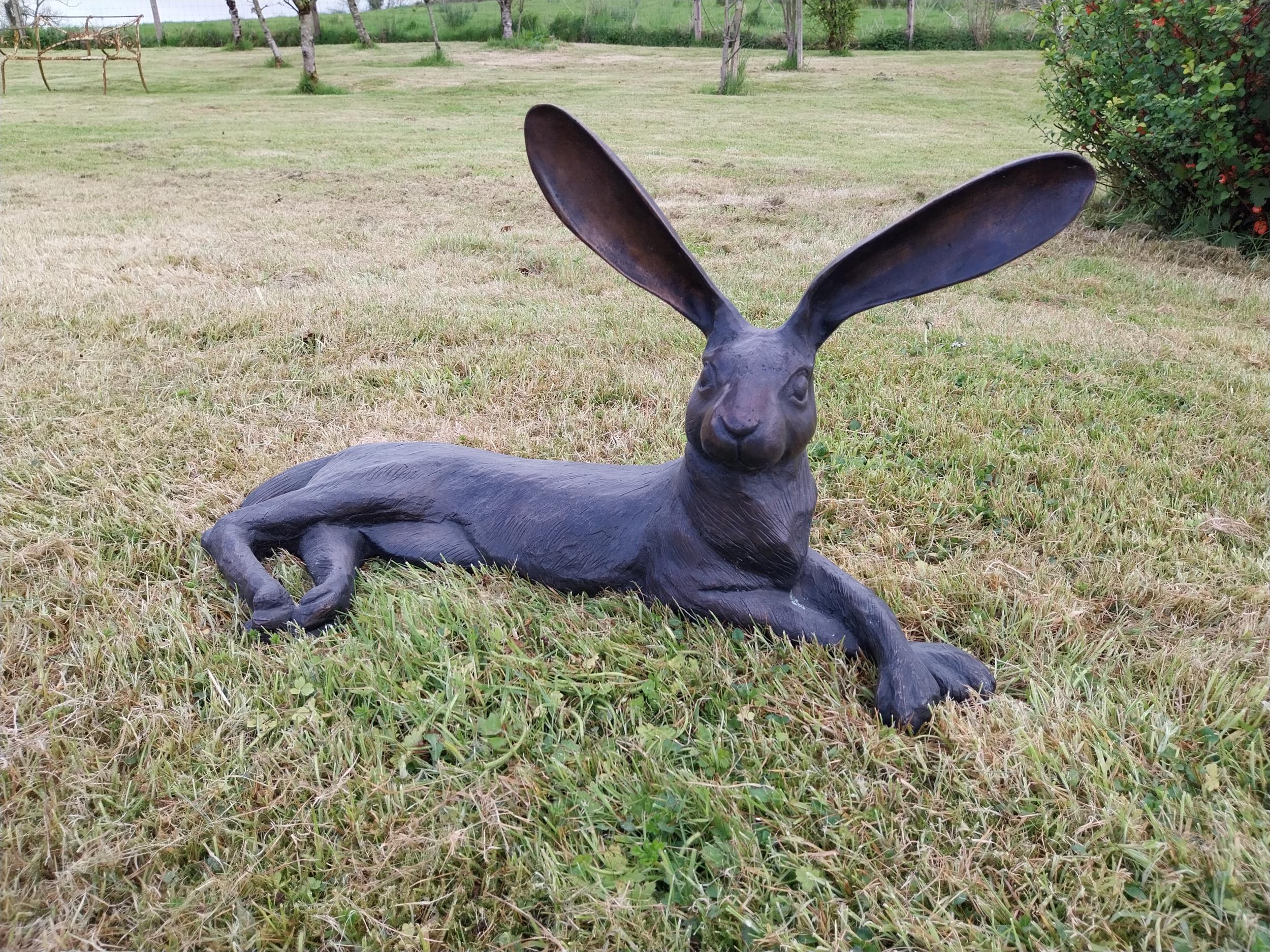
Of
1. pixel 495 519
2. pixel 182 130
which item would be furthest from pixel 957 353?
pixel 182 130

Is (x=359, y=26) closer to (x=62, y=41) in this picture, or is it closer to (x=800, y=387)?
(x=62, y=41)

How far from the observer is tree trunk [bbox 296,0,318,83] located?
19.5 m

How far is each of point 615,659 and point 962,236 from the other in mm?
1259

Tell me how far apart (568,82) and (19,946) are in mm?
24421

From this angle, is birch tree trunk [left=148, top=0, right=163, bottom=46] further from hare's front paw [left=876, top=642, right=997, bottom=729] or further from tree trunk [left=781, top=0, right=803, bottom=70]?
hare's front paw [left=876, top=642, right=997, bottom=729]

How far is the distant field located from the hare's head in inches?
1456

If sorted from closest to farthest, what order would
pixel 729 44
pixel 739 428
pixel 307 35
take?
pixel 739 428
pixel 307 35
pixel 729 44

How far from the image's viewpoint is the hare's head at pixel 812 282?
1732 mm

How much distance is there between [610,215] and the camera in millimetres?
1926

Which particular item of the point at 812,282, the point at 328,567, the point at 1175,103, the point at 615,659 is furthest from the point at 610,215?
the point at 1175,103

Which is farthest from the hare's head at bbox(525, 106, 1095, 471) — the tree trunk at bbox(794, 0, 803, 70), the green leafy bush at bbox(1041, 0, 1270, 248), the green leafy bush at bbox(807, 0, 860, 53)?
the green leafy bush at bbox(807, 0, 860, 53)

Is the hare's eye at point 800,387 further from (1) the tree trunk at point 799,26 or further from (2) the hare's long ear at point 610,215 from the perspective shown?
(1) the tree trunk at point 799,26

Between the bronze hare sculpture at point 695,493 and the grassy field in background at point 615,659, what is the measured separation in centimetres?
10

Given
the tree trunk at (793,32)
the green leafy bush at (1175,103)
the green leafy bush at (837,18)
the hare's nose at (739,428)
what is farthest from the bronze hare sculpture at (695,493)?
the green leafy bush at (837,18)
